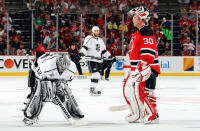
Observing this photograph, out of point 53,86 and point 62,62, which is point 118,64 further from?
point 62,62

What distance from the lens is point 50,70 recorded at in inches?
227

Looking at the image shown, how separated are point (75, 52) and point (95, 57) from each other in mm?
6049

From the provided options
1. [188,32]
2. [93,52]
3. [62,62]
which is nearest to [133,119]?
[62,62]

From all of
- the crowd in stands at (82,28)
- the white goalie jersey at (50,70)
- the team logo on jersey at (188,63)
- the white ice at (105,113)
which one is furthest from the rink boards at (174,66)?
the white goalie jersey at (50,70)

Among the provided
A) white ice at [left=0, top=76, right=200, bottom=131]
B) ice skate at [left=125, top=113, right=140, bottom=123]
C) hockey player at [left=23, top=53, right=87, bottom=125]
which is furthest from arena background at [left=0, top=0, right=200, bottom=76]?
→ hockey player at [left=23, top=53, right=87, bottom=125]

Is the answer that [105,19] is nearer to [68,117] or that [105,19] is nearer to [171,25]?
[171,25]

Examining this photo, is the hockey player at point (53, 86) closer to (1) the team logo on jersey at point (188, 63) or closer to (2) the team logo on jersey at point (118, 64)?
(2) the team logo on jersey at point (118, 64)

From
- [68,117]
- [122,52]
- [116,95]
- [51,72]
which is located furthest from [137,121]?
[122,52]

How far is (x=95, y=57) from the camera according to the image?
36.7 ft

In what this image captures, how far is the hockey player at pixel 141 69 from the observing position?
20.0 feet

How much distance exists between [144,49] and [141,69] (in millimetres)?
246

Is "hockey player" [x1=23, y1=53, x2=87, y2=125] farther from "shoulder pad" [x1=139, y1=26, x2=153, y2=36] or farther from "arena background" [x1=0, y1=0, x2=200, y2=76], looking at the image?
"arena background" [x1=0, y1=0, x2=200, y2=76]

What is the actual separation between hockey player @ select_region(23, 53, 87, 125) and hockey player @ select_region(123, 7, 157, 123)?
71 centimetres

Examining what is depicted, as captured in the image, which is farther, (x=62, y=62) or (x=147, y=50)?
(x=147, y=50)
